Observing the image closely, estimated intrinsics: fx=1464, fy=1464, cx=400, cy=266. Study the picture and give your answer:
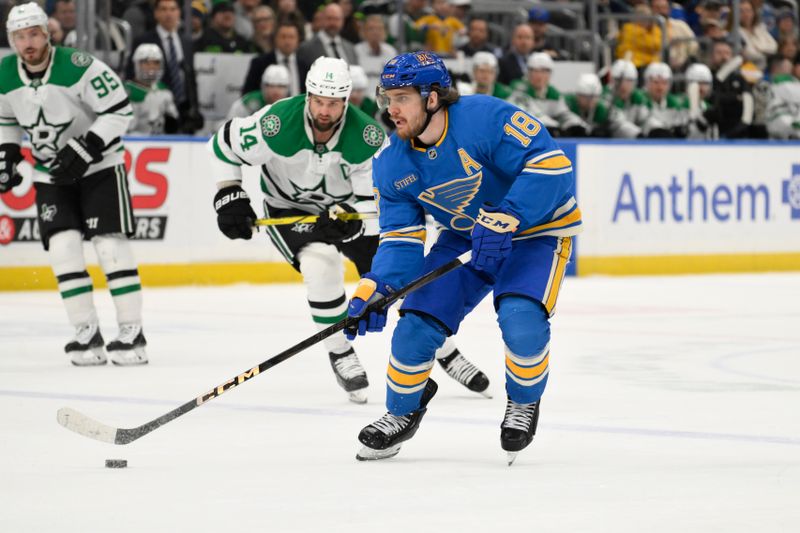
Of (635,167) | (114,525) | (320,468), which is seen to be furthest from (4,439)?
(635,167)

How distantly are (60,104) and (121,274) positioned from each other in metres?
0.83

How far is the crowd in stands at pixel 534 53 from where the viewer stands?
36.5ft

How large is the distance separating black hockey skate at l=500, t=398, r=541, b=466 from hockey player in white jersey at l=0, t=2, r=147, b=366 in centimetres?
294

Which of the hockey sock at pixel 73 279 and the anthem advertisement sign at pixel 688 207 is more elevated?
the hockey sock at pixel 73 279

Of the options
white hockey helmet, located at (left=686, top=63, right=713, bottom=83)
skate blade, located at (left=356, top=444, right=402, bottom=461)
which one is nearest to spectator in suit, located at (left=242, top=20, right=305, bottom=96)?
white hockey helmet, located at (left=686, top=63, right=713, bottom=83)

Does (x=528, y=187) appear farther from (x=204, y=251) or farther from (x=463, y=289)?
(x=204, y=251)

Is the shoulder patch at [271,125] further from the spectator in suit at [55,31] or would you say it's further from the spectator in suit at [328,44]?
the spectator in suit at [328,44]

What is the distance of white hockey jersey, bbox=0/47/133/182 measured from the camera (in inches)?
260

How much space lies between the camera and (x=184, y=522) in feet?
10.6

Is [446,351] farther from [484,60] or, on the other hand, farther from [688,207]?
[688,207]

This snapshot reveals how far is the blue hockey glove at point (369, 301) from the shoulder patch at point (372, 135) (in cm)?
154

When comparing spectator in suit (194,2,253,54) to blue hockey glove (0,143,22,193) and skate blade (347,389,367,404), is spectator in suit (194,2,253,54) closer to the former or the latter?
blue hockey glove (0,143,22,193)

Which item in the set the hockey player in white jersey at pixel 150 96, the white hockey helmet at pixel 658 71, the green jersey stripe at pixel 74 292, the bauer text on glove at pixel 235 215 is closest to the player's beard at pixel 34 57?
the green jersey stripe at pixel 74 292

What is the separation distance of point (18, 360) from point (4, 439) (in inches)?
90.9
